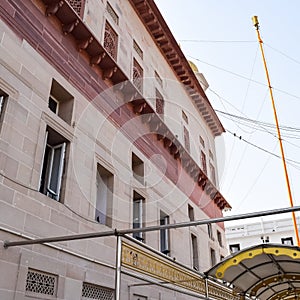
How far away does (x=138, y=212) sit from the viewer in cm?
1112

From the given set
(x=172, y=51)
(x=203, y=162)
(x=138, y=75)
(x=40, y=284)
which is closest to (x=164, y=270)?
(x=40, y=284)

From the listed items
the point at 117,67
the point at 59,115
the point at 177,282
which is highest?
the point at 117,67

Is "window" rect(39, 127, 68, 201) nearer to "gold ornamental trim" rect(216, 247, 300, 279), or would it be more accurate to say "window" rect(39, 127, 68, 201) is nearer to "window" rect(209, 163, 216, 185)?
"gold ornamental trim" rect(216, 247, 300, 279)

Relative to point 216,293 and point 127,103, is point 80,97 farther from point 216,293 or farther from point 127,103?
point 216,293

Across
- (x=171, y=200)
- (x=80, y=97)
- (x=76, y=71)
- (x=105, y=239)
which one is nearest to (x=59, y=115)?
(x=80, y=97)

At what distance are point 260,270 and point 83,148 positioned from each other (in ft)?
19.0

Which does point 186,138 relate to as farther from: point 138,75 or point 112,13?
point 112,13

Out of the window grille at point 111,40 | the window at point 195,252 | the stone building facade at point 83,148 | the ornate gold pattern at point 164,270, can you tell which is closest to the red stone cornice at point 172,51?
the stone building facade at point 83,148

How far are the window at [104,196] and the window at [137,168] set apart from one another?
199 centimetres

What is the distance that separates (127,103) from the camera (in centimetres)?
1141

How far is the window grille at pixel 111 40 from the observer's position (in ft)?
37.3

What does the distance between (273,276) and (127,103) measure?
21.6 feet

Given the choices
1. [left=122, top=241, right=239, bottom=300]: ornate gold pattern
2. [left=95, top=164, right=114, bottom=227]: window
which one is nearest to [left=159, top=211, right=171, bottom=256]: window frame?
[left=122, top=241, right=239, bottom=300]: ornate gold pattern

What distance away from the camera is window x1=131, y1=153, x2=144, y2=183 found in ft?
37.9
